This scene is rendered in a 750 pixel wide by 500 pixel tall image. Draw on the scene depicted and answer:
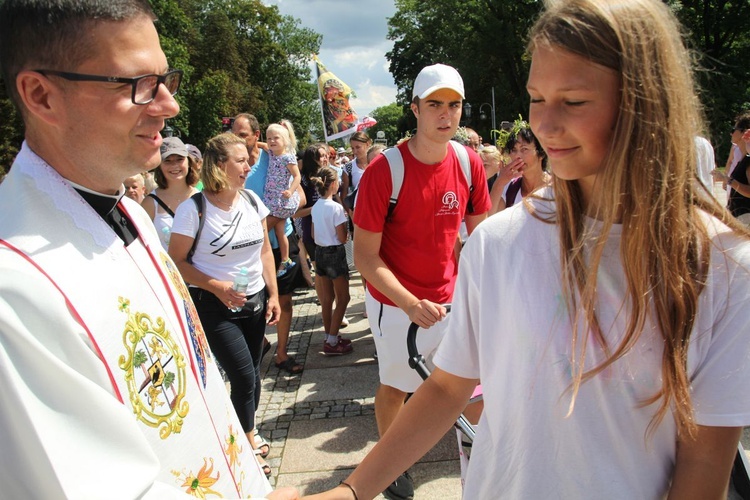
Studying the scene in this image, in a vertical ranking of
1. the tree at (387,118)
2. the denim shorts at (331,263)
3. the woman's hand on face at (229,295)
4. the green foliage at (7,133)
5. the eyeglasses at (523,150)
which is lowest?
the tree at (387,118)

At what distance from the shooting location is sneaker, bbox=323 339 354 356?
5.61 m

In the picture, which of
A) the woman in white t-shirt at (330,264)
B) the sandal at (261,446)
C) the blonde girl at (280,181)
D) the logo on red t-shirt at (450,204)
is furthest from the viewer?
the woman in white t-shirt at (330,264)

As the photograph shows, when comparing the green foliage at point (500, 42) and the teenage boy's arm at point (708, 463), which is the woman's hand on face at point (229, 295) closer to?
the teenage boy's arm at point (708, 463)

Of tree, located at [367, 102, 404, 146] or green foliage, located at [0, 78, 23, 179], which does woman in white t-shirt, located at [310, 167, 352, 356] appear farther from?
tree, located at [367, 102, 404, 146]

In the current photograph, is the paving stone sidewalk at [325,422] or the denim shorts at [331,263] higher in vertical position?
the denim shorts at [331,263]

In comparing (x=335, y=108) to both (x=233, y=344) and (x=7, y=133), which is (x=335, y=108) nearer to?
(x=233, y=344)

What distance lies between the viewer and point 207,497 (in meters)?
1.42

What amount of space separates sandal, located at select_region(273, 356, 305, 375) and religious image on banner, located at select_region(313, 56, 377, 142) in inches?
229

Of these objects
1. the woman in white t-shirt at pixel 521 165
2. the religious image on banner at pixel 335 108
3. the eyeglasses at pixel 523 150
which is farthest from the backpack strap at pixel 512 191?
the religious image on banner at pixel 335 108

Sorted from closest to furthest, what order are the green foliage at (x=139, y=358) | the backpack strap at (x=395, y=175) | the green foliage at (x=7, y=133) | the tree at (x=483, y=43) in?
the green foliage at (x=139, y=358) < the backpack strap at (x=395, y=175) < the green foliage at (x=7, y=133) < the tree at (x=483, y=43)

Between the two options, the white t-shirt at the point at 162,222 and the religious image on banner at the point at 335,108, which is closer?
the white t-shirt at the point at 162,222

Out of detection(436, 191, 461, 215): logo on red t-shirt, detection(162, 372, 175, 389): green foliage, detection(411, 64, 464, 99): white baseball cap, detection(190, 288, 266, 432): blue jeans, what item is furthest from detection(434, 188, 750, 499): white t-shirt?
detection(190, 288, 266, 432): blue jeans

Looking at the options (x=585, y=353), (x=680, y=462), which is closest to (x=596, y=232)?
(x=585, y=353)

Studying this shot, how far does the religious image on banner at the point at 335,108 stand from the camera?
10.4 m
